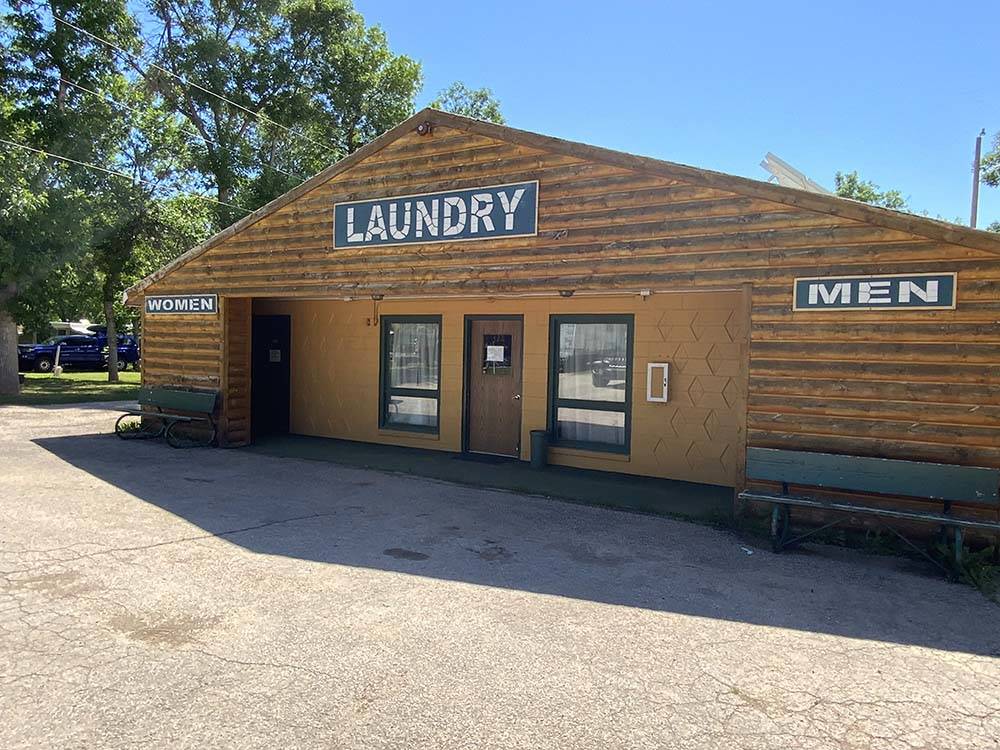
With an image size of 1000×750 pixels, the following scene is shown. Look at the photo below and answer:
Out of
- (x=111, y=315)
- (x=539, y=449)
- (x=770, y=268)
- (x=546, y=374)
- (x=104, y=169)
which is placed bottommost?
(x=539, y=449)

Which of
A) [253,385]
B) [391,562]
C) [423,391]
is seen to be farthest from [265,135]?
[391,562]

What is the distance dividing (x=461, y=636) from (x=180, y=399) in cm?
913

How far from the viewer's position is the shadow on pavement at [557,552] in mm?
4899

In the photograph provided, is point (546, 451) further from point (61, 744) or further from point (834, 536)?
point (61, 744)

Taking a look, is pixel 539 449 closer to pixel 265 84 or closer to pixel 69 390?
pixel 69 390

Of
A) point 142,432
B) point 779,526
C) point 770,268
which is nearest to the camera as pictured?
point 779,526

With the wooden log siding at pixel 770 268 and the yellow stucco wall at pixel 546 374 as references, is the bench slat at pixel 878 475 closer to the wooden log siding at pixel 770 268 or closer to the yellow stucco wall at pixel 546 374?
the wooden log siding at pixel 770 268

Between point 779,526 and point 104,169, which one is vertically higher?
point 104,169

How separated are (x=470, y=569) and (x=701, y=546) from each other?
225 cm

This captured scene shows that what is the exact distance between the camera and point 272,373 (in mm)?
13289

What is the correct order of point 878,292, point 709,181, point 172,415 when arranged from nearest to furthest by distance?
point 878,292 < point 709,181 < point 172,415

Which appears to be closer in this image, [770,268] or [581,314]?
[770,268]

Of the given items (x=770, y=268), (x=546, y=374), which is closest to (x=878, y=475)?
(x=770, y=268)

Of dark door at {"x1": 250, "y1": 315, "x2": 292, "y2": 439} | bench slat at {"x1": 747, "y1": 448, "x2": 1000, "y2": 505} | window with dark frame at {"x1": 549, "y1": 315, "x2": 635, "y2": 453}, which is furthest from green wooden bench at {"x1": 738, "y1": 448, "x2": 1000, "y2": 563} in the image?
dark door at {"x1": 250, "y1": 315, "x2": 292, "y2": 439}
